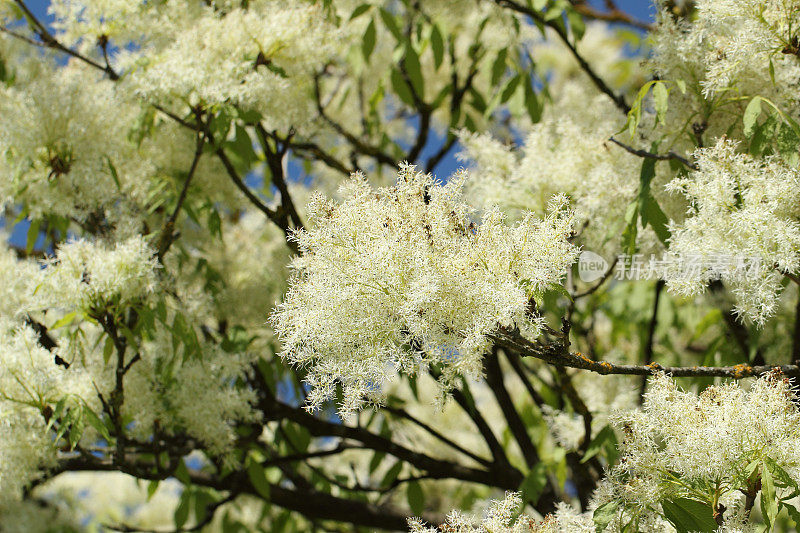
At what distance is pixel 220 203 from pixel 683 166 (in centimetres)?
268

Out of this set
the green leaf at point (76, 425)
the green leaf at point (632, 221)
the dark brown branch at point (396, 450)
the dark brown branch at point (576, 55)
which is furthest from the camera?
the dark brown branch at point (396, 450)

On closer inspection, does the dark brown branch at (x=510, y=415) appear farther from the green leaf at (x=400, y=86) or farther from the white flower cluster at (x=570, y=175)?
the green leaf at (x=400, y=86)

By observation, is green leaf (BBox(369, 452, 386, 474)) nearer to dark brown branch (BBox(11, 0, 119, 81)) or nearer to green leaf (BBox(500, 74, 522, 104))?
green leaf (BBox(500, 74, 522, 104))

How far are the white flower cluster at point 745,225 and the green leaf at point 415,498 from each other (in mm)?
2081

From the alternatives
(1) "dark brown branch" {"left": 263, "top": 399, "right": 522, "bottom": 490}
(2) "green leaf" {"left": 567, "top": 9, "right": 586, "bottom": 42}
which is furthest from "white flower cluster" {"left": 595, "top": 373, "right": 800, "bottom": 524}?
(2) "green leaf" {"left": 567, "top": 9, "right": 586, "bottom": 42}

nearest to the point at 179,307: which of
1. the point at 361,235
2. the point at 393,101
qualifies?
the point at 361,235

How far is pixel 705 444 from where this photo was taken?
1929 mm

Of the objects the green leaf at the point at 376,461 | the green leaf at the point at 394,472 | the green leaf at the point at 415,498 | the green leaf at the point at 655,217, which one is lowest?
the green leaf at the point at 415,498

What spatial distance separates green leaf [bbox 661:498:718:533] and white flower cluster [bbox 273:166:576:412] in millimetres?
611

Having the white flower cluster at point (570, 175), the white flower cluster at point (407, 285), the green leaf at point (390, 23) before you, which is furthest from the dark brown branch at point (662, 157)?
the green leaf at point (390, 23)

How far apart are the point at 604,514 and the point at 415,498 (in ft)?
6.40

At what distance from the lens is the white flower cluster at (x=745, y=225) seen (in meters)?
2.11

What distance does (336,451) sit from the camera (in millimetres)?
3830

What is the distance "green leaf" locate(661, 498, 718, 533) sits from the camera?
1.97 m
